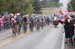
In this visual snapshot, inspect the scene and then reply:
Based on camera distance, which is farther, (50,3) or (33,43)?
(50,3)

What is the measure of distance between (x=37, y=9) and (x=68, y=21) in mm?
102799

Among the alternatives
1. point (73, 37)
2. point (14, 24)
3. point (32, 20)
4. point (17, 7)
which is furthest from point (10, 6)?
point (73, 37)

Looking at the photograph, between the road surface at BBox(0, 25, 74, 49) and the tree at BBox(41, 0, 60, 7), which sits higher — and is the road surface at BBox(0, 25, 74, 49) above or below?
above

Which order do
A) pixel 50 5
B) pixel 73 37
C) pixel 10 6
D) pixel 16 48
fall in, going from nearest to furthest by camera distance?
pixel 16 48, pixel 73 37, pixel 10 6, pixel 50 5

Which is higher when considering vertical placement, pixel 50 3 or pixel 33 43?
pixel 33 43

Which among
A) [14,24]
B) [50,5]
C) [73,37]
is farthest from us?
[50,5]

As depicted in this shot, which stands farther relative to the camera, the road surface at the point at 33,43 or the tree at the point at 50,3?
the tree at the point at 50,3

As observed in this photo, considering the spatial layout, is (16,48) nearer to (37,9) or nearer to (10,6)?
(10,6)

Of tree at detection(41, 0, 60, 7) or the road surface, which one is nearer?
the road surface

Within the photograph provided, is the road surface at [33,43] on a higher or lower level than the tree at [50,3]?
higher

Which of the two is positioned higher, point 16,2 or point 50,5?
point 16,2

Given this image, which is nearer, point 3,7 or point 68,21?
point 68,21

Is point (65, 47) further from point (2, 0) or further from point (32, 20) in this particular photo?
point (2, 0)

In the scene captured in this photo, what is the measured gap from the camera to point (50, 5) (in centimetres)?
18700
